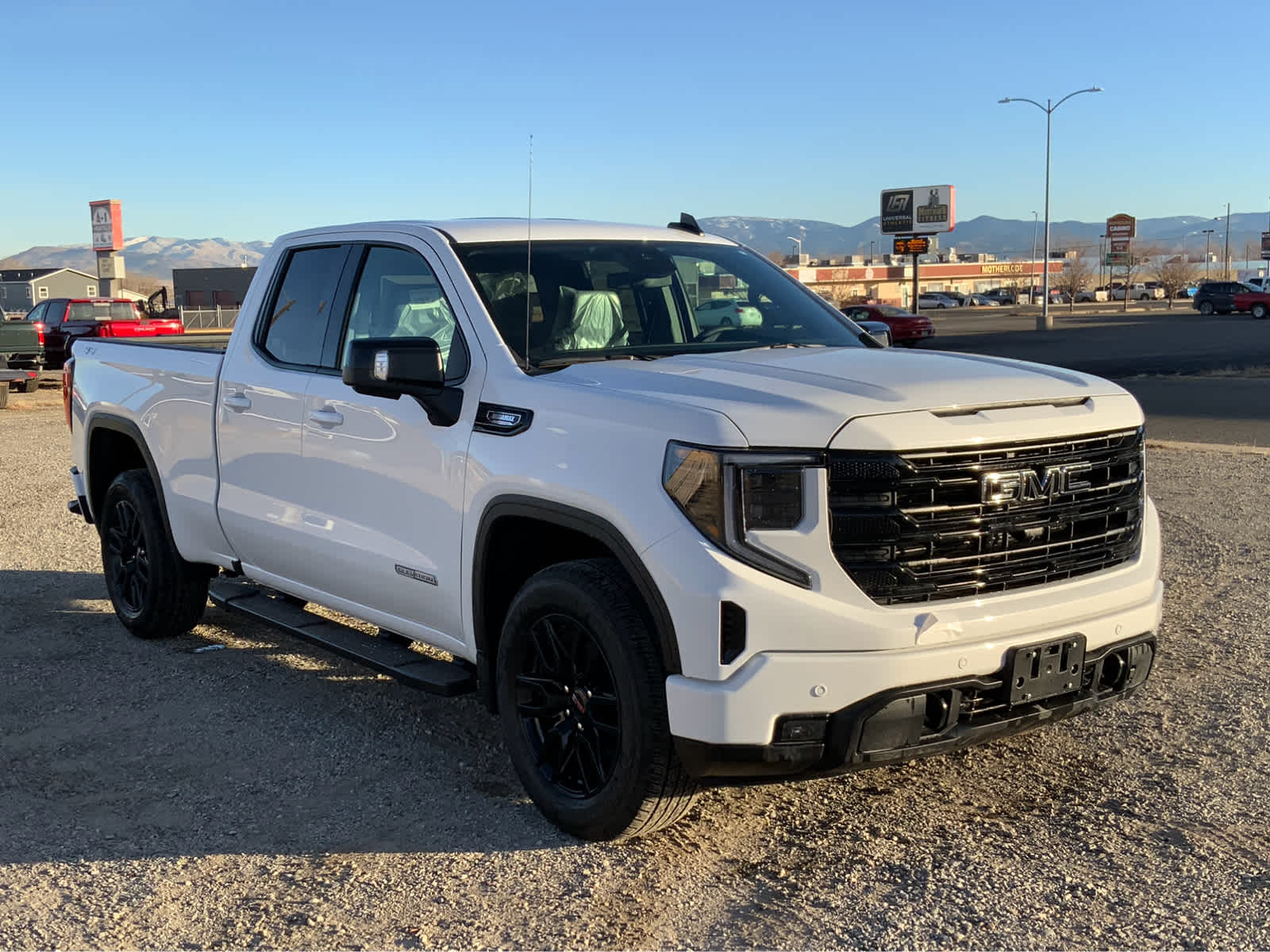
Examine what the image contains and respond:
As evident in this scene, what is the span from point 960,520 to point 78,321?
28.8 metres

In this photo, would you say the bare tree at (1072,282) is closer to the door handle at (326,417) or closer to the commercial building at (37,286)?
the commercial building at (37,286)

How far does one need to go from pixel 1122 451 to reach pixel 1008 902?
1472 mm

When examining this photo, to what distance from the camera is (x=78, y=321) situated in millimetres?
29000

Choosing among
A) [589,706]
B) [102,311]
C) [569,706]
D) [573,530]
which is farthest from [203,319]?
[589,706]

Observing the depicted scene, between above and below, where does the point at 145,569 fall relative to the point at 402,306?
below

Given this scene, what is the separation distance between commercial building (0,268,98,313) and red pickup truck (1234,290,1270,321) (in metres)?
87.0

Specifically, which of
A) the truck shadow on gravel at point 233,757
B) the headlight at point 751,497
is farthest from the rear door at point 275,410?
the headlight at point 751,497

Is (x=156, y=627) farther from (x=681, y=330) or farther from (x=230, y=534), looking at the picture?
(x=681, y=330)

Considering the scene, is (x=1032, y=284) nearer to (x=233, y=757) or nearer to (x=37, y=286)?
(x=37, y=286)

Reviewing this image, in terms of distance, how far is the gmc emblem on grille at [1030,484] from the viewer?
374 cm

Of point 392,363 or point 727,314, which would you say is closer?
point 392,363

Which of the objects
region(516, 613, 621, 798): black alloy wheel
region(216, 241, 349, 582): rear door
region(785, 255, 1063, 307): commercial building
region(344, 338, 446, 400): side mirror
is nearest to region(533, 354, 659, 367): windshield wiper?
region(344, 338, 446, 400): side mirror

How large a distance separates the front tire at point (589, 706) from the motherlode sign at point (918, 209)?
234 ft

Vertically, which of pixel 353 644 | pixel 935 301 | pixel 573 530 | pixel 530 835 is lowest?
pixel 530 835
